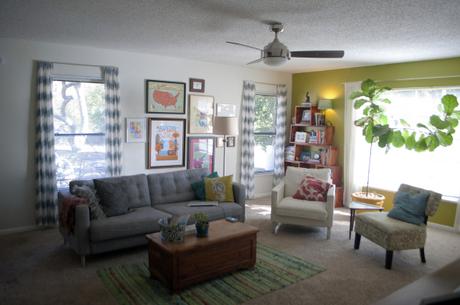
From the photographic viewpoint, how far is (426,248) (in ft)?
14.4

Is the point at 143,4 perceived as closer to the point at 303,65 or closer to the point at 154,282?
the point at 154,282

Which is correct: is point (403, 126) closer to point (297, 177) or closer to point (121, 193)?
point (297, 177)

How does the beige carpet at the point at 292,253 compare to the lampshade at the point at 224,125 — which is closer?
the beige carpet at the point at 292,253

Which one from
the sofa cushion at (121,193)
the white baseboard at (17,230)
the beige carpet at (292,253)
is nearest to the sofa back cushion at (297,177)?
the beige carpet at (292,253)

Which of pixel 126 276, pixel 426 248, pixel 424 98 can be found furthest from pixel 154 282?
pixel 424 98

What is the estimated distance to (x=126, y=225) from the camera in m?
3.74

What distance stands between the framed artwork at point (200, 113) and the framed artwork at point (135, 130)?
838 millimetres

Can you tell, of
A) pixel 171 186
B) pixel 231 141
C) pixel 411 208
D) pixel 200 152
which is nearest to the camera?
pixel 411 208

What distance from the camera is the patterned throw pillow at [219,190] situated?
187 inches

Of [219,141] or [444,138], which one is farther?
[219,141]

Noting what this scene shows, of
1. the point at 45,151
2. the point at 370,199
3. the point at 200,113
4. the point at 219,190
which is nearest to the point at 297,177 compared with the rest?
the point at 370,199

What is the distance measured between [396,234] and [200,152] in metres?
3.42

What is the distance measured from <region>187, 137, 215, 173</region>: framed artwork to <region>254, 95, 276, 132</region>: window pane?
1238 millimetres

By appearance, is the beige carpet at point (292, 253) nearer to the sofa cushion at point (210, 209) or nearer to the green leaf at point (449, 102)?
the sofa cushion at point (210, 209)
